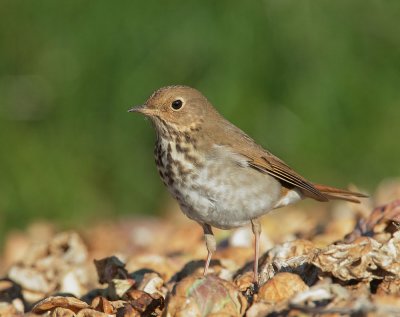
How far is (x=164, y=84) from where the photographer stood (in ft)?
30.9

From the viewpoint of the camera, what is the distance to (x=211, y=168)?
193 inches

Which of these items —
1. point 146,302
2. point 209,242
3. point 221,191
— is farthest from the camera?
point 209,242

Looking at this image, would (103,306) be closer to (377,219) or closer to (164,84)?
(377,219)

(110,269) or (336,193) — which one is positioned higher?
(336,193)

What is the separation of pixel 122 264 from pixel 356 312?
1849 mm

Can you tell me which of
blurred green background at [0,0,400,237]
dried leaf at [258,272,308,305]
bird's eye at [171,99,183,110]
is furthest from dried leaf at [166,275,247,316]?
blurred green background at [0,0,400,237]

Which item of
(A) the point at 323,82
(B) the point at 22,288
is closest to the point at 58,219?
(A) the point at 323,82

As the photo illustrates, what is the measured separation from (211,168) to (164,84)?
4.60 meters

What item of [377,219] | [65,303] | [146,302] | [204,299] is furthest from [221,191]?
[204,299]

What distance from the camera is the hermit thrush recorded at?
4867mm

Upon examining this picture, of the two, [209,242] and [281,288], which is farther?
[209,242]

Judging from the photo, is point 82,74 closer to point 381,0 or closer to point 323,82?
point 323,82

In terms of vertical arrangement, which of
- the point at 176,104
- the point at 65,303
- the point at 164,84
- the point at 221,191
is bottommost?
the point at 65,303

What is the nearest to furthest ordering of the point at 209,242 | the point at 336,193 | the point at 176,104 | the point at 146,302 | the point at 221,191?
the point at 146,302 → the point at 221,191 → the point at 209,242 → the point at 176,104 → the point at 336,193
